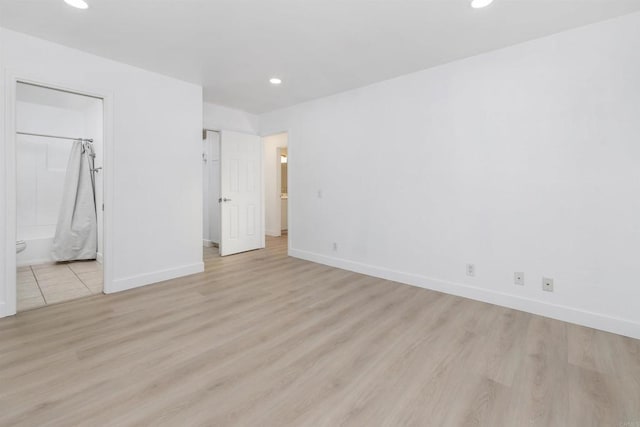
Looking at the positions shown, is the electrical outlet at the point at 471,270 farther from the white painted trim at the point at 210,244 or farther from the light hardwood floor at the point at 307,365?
the white painted trim at the point at 210,244

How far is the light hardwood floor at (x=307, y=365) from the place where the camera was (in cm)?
151

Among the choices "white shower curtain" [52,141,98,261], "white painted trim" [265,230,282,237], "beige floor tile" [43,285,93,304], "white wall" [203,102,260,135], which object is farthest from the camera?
"white painted trim" [265,230,282,237]

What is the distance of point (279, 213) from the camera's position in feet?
23.2

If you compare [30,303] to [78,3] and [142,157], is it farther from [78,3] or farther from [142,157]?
[78,3]

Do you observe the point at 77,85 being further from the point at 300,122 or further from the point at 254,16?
the point at 300,122

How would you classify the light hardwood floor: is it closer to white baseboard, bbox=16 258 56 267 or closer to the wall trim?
white baseboard, bbox=16 258 56 267

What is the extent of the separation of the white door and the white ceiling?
1.64m

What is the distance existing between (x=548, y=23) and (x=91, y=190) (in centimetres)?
615

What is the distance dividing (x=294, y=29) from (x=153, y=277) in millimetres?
3112

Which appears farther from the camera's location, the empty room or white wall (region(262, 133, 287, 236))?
white wall (region(262, 133, 287, 236))

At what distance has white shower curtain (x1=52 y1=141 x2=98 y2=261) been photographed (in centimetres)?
455

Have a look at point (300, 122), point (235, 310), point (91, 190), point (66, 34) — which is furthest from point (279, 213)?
point (66, 34)

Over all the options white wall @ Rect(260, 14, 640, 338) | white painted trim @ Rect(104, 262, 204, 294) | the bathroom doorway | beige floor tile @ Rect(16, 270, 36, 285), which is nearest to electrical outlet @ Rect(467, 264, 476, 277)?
white wall @ Rect(260, 14, 640, 338)

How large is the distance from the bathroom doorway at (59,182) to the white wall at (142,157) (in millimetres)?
1400
